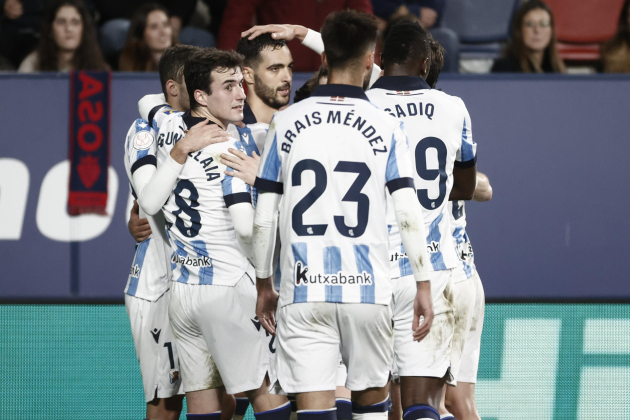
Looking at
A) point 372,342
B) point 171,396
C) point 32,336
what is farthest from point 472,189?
point 32,336

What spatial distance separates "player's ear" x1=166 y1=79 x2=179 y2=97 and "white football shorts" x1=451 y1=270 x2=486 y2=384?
1.74 m

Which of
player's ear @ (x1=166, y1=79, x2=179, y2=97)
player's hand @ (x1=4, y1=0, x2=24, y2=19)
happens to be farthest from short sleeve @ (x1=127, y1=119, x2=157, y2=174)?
player's hand @ (x1=4, y1=0, x2=24, y2=19)

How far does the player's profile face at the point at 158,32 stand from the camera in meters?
6.58

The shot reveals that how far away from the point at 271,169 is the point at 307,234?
310 mm

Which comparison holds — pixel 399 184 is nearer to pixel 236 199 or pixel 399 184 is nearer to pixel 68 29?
pixel 236 199

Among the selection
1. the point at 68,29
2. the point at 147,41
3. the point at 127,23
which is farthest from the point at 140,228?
the point at 127,23

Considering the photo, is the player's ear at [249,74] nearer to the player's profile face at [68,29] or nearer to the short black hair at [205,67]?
the short black hair at [205,67]

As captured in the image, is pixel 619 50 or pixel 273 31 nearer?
pixel 273 31

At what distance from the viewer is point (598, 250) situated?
19.6 ft

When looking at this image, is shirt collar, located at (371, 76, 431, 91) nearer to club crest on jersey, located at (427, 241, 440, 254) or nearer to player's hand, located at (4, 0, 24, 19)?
club crest on jersey, located at (427, 241, 440, 254)

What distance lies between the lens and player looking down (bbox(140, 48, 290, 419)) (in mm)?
3465

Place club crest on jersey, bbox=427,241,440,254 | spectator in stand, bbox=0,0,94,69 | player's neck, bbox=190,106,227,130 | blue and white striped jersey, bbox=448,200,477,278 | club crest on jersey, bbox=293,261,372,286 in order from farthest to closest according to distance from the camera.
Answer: spectator in stand, bbox=0,0,94,69, blue and white striped jersey, bbox=448,200,477,278, player's neck, bbox=190,106,227,130, club crest on jersey, bbox=427,241,440,254, club crest on jersey, bbox=293,261,372,286

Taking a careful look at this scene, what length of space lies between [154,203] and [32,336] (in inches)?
85.6

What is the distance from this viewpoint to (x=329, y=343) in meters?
3.03
